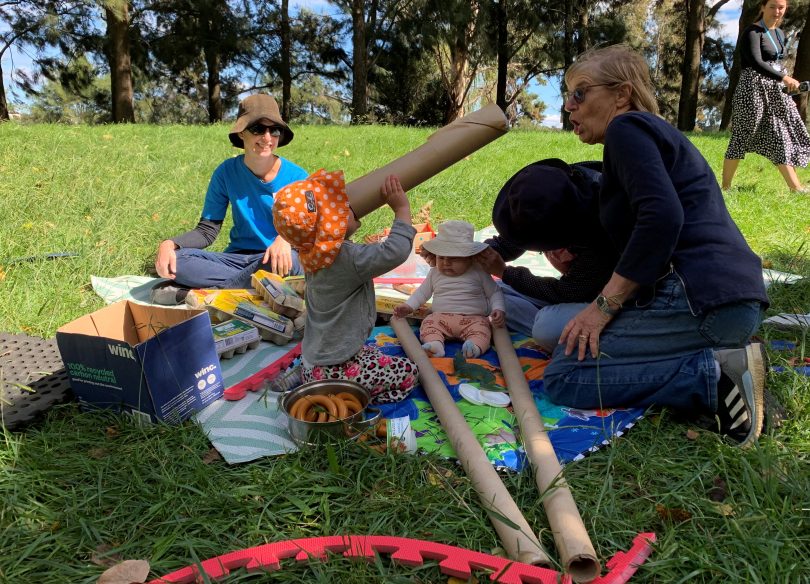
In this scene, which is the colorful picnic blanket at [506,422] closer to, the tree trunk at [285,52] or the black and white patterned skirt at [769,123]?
the black and white patterned skirt at [769,123]

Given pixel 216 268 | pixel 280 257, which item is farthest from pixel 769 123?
pixel 216 268

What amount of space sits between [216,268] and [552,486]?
9.63 feet

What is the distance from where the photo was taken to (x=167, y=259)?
3877 millimetres

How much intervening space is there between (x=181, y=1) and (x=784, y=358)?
66.6 ft

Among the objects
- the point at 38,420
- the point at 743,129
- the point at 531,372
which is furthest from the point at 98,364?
the point at 743,129

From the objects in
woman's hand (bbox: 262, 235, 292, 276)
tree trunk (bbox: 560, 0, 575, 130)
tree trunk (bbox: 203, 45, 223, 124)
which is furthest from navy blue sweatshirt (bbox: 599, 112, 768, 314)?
tree trunk (bbox: 560, 0, 575, 130)

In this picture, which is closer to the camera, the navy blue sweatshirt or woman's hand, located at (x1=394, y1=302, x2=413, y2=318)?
the navy blue sweatshirt

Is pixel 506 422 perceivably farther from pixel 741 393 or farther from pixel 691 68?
pixel 691 68

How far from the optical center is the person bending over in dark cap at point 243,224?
3.94 meters

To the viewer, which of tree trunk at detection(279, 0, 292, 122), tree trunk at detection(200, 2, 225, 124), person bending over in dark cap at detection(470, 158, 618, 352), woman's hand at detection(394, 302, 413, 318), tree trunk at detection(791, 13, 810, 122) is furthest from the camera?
tree trunk at detection(279, 0, 292, 122)

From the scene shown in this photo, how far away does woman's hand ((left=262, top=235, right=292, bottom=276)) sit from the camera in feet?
12.6

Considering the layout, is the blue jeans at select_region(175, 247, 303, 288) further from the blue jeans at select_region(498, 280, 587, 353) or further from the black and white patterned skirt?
the black and white patterned skirt

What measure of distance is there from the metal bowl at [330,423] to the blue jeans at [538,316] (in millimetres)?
1020

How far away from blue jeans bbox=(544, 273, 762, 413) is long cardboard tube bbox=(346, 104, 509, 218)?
3.35 feet
